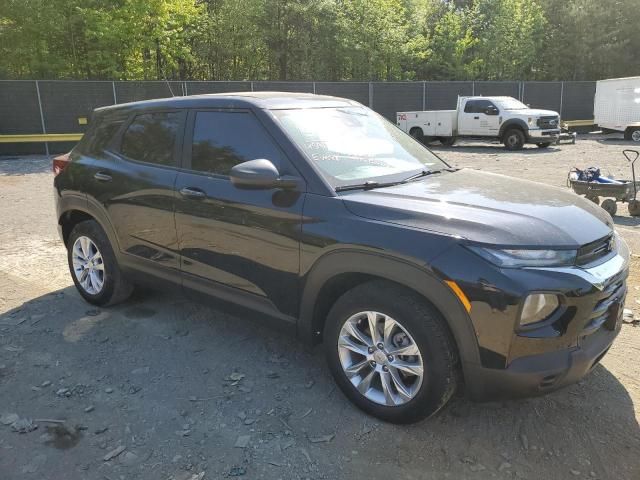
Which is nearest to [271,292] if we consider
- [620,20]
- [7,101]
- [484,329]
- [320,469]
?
[320,469]

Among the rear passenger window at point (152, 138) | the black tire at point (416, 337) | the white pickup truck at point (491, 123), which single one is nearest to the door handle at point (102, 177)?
the rear passenger window at point (152, 138)

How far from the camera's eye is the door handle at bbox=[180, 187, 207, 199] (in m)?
3.69

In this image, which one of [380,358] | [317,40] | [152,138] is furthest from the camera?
[317,40]

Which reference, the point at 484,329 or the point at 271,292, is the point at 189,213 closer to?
the point at 271,292

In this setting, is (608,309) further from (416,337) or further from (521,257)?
(416,337)

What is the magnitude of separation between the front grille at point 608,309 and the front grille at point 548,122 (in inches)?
697

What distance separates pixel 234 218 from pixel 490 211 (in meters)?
1.57

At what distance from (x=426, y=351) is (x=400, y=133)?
80.3 inches

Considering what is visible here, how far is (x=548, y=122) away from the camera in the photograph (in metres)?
19.2

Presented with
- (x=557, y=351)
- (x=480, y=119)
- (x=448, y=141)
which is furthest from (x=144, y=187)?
(x=448, y=141)

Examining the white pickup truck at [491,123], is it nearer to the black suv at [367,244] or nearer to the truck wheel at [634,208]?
the truck wheel at [634,208]

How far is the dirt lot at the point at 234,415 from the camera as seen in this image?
2.74 meters

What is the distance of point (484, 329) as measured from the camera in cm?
257

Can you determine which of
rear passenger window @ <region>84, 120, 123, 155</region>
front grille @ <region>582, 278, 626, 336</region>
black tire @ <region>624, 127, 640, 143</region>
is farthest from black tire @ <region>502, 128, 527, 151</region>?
front grille @ <region>582, 278, 626, 336</region>
